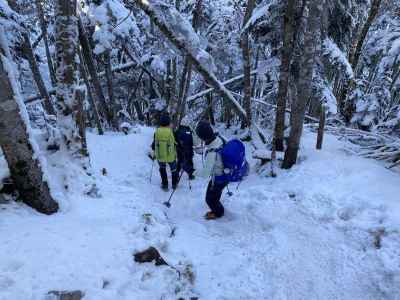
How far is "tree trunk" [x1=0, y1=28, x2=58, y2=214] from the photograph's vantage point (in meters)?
4.02

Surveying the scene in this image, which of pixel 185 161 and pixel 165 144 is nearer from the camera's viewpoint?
pixel 165 144

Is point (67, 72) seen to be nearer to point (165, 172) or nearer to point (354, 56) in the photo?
point (165, 172)

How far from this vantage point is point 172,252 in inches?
202

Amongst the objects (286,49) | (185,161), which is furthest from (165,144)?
(286,49)

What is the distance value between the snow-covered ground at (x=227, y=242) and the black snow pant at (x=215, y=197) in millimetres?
234

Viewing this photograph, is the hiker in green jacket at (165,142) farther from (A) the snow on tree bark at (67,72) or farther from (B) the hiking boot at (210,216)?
(A) the snow on tree bark at (67,72)

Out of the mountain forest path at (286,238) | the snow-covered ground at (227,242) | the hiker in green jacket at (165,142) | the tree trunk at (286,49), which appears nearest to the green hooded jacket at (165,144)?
the hiker in green jacket at (165,142)

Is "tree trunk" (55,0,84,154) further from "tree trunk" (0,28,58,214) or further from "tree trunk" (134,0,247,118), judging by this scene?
"tree trunk" (134,0,247,118)

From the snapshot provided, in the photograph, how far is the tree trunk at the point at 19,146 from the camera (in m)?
4.02

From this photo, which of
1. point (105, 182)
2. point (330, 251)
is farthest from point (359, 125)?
point (105, 182)

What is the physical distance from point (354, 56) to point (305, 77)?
659cm

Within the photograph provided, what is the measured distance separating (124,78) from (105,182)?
17209 millimetres

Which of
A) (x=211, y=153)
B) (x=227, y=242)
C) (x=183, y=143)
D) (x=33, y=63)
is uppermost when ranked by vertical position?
(x=33, y=63)

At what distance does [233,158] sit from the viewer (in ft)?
19.0
